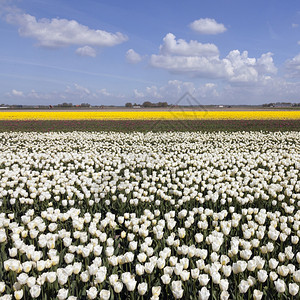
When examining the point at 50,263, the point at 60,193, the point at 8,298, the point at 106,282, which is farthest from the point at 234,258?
the point at 60,193

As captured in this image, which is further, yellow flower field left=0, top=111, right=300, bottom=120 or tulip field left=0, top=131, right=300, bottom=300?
yellow flower field left=0, top=111, right=300, bottom=120

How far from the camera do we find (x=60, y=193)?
6.57 metres

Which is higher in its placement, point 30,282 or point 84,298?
point 30,282

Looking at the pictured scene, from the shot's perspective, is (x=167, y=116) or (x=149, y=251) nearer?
(x=149, y=251)

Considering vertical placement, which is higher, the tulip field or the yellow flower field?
the yellow flower field

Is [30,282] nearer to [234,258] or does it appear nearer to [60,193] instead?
[234,258]

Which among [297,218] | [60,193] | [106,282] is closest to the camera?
[106,282]

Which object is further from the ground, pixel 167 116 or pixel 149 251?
pixel 167 116

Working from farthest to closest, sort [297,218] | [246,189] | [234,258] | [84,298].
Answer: [246,189] < [297,218] < [234,258] < [84,298]

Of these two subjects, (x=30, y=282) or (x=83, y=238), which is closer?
(x=30, y=282)

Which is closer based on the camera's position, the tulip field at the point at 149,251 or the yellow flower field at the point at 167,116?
the tulip field at the point at 149,251

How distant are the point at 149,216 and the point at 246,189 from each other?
8.37ft

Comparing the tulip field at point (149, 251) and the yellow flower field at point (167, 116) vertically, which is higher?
the yellow flower field at point (167, 116)

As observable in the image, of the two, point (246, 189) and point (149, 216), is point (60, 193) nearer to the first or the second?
point (149, 216)
